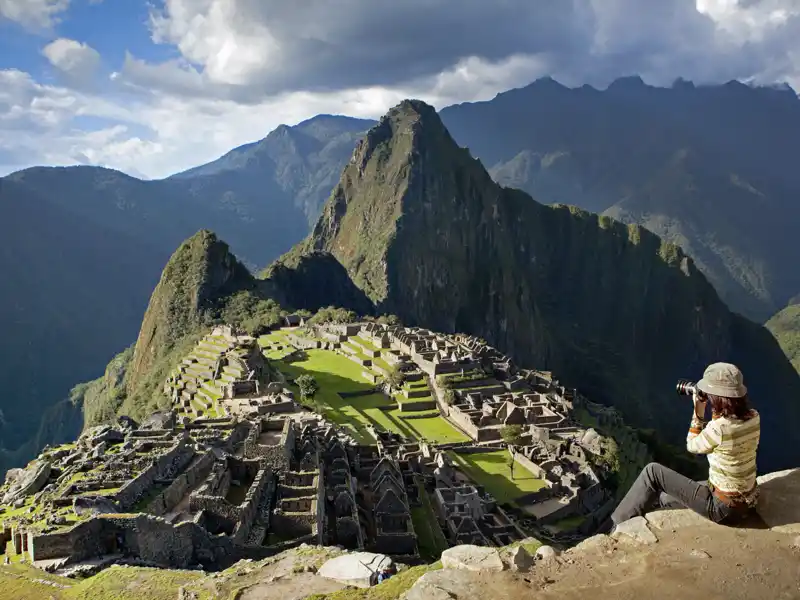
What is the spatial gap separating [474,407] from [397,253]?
87.6 meters

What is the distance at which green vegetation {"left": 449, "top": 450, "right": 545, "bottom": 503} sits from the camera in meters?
30.5

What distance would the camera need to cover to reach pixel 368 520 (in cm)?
2042

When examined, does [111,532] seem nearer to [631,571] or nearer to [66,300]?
[631,571]

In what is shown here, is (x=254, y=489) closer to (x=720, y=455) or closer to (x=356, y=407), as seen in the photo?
(x=720, y=455)

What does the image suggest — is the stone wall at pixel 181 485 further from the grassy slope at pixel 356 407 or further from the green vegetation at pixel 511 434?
the green vegetation at pixel 511 434

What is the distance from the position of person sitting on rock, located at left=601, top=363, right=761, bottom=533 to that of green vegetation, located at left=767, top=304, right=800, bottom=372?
525 ft

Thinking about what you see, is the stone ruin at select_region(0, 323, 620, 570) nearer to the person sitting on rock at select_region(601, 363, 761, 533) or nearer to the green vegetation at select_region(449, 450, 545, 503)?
the green vegetation at select_region(449, 450, 545, 503)

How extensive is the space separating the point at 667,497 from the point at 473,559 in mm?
2436

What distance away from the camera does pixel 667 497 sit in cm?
783

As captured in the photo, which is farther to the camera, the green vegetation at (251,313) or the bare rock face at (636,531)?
the green vegetation at (251,313)

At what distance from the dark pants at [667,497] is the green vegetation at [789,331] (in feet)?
524

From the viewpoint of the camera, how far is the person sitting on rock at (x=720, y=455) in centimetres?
685

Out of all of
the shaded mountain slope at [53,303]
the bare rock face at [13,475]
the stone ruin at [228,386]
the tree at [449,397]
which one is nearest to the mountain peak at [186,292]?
the stone ruin at [228,386]

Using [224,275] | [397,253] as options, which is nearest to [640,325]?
[397,253]
